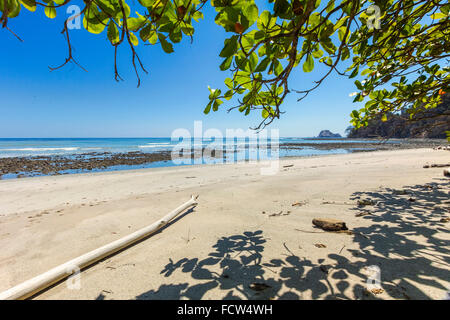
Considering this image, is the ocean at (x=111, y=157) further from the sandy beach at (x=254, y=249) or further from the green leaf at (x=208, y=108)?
the green leaf at (x=208, y=108)

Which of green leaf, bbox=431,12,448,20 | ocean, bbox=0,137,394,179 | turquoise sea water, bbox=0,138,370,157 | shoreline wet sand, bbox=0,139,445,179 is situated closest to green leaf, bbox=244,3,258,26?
green leaf, bbox=431,12,448,20

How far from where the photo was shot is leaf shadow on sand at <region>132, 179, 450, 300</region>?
1.28 metres

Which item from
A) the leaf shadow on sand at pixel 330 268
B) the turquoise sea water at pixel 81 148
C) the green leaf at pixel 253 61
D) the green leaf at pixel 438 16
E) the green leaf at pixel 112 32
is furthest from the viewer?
the turquoise sea water at pixel 81 148

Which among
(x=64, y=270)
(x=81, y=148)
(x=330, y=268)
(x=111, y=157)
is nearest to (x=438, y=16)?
(x=330, y=268)

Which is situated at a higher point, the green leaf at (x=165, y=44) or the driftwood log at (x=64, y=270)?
the green leaf at (x=165, y=44)

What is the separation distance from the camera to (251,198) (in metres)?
3.89

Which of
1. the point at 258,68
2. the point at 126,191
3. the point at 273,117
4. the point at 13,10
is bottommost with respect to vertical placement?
the point at 126,191

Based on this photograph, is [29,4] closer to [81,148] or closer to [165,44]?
[165,44]

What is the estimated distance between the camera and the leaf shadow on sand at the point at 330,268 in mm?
1279

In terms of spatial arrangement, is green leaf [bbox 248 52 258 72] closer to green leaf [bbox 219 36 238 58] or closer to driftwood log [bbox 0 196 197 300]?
green leaf [bbox 219 36 238 58]

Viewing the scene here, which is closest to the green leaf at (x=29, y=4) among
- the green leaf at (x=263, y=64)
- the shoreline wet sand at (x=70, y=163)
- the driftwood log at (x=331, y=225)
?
the green leaf at (x=263, y=64)
